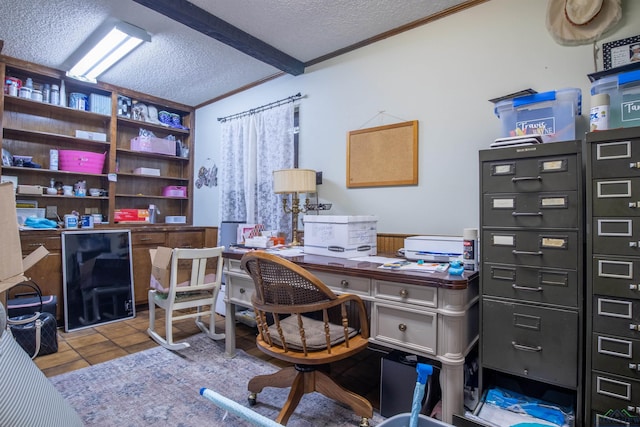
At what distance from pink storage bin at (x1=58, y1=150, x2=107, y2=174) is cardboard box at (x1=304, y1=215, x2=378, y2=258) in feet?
8.73

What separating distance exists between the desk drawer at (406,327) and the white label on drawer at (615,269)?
0.66 m

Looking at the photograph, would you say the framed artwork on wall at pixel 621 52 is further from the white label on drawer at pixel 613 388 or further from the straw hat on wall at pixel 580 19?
the white label on drawer at pixel 613 388

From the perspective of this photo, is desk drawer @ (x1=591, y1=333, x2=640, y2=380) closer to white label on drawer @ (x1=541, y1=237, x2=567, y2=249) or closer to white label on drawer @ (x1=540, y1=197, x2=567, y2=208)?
white label on drawer @ (x1=541, y1=237, x2=567, y2=249)

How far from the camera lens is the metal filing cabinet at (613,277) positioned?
4.13 ft

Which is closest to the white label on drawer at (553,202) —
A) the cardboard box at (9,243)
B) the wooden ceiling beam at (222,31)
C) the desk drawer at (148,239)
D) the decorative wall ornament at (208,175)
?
the cardboard box at (9,243)

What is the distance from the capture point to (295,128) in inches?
124

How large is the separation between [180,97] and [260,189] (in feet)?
5.48

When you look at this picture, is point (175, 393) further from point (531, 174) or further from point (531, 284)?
point (531, 174)

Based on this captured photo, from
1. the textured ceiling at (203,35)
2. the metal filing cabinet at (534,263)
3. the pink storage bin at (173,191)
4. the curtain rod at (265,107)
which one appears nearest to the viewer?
the metal filing cabinet at (534,263)

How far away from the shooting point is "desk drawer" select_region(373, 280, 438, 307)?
1485 millimetres

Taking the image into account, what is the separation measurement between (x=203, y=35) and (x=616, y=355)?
3.10 meters

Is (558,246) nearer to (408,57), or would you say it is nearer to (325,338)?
(325,338)

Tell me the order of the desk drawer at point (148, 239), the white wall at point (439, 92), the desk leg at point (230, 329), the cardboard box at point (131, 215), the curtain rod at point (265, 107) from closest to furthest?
1. the white wall at point (439, 92)
2. the desk leg at point (230, 329)
3. the curtain rod at point (265, 107)
4. the desk drawer at point (148, 239)
5. the cardboard box at point (131, 215)

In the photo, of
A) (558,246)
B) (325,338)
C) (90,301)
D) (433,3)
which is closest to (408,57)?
(433,3)
